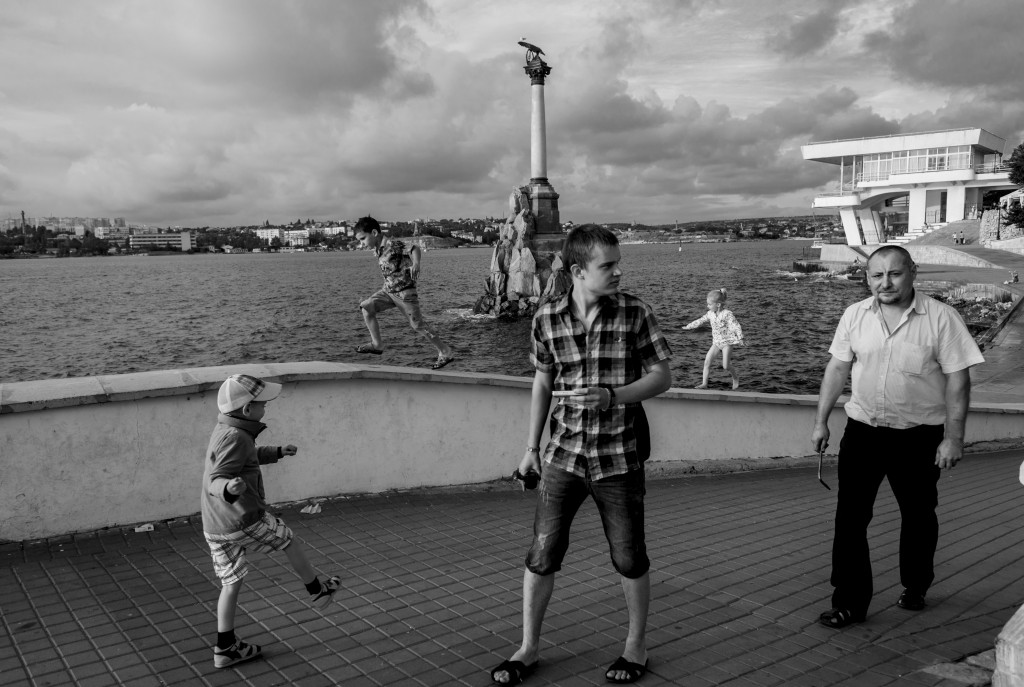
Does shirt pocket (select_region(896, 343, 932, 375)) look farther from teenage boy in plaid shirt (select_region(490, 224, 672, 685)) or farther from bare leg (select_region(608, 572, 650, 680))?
bare leg (select_region(608, 572, 650, 680))

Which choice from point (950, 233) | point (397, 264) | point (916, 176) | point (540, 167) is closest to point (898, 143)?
point (916, 176)

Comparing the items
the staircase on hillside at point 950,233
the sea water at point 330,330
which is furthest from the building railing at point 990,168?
the sea water at point 330,330

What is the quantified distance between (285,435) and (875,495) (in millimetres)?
4422

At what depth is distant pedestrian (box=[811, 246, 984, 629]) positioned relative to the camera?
4.27 meters

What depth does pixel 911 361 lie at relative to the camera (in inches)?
169

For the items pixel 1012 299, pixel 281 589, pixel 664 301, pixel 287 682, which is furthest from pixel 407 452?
pixel 664 301

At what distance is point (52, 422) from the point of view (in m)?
5.58

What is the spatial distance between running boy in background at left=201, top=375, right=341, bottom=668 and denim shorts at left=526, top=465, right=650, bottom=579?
1.30 m

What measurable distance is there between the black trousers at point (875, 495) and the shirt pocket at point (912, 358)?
325 millimetres

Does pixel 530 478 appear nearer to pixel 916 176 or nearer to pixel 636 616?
pixel 636 616

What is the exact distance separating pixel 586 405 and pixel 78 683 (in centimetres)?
275

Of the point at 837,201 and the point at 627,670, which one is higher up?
the point at 837,201

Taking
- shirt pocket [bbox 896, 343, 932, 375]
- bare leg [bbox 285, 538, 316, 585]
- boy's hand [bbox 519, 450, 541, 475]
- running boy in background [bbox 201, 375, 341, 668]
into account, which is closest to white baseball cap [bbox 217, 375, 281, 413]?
running boy in background [bbox 201, 375, 341, 668]

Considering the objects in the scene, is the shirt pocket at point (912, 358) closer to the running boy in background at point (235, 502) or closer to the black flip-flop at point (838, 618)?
the black flip-flop at point (838, 618)
